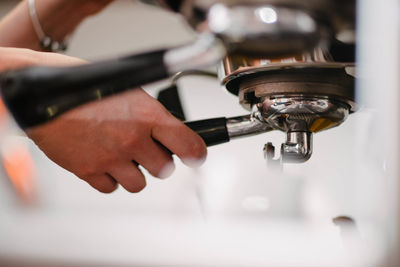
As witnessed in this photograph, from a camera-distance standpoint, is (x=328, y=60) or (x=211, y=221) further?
(x=211, y=221)

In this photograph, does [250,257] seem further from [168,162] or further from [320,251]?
[168,162]

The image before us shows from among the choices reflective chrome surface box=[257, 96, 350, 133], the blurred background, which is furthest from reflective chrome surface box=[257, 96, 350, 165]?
the blurred background

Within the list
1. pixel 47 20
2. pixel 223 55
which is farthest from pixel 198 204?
pixel 223 55

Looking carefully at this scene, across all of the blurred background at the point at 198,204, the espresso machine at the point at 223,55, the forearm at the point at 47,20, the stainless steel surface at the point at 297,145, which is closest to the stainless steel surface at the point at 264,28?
Result: the espresso machine at the point at 223,55

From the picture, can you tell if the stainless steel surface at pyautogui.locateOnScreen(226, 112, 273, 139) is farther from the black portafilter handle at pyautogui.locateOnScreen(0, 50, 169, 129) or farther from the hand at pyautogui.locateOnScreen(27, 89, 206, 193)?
the black portafilter handle at pyautogui.locateOnScreen(0, 50, 169, 129)

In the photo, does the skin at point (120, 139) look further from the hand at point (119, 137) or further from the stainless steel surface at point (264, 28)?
the stainless steel surface at point (264, 28)

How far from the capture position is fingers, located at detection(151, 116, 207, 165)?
339 mm

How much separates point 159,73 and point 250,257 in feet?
2.39

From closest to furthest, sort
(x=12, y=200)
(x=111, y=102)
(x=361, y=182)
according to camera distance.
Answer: (x=111, y=102)
(x=361, y=182)
(x=12, y=200)

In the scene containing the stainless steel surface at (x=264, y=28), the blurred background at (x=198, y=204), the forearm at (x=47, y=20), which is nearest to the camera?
the stainless steel surface at (x=264, y=28)

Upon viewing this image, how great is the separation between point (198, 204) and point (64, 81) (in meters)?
0.74

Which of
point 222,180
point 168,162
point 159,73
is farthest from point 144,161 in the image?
point 222,180

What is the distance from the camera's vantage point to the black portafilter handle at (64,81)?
201 mm

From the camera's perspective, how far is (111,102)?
345mm
